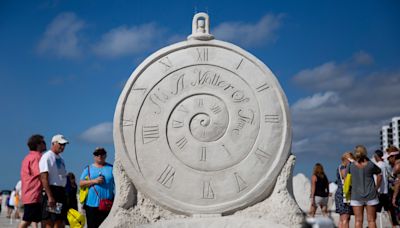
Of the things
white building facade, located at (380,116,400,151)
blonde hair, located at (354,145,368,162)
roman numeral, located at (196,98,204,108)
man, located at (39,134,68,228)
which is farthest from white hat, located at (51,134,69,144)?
white building facade, located at (380,116,400,151)

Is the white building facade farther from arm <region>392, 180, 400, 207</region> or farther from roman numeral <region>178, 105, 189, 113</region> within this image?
roman numeral <region>178, 105, 189, 113</region>

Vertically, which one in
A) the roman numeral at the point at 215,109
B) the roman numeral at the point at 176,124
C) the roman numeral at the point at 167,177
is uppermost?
the roman numeral at the point at 215,109

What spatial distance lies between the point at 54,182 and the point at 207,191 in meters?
2.07

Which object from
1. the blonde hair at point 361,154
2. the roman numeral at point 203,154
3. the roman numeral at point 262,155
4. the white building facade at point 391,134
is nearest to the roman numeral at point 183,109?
the roman numeral at point 203,154

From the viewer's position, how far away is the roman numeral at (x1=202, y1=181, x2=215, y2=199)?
648 centimetres

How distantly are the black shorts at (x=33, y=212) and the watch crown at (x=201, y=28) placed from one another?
3047 mm

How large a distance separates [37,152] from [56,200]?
800mm

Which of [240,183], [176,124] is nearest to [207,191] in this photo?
[240,183]

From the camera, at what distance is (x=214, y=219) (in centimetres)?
627

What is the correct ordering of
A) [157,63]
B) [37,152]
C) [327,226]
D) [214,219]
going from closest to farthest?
1. [327,226]
2. [214,219]
3. [157,63]
4. [37,152]

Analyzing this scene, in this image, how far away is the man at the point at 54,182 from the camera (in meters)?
6.87

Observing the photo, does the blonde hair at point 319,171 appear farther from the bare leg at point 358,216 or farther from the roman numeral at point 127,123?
the roman numeral at point 127,123

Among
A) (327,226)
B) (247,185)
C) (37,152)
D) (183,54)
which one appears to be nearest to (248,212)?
(247,185)

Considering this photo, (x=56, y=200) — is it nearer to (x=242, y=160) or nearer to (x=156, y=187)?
(x=156, y=187)
